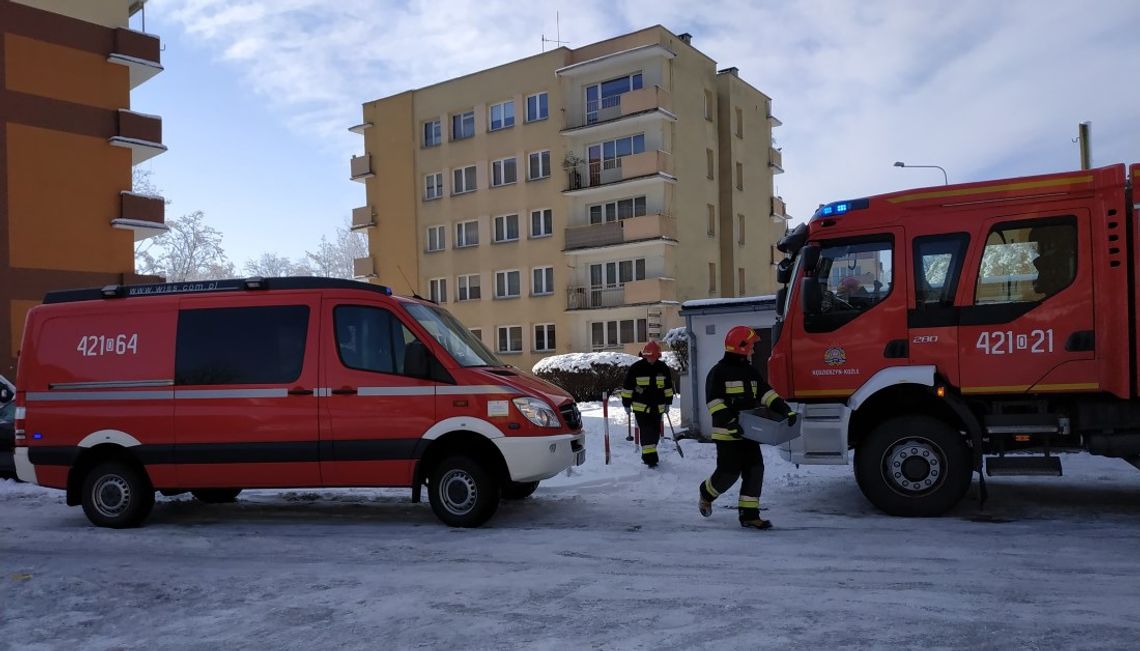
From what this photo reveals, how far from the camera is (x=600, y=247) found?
121 ft

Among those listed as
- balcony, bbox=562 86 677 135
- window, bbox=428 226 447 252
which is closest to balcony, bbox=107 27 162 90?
window, bbox=428 226 447 252

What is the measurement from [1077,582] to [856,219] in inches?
153

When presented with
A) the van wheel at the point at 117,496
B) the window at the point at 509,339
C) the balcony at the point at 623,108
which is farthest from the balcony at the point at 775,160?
the van wheel at the point at 117,496

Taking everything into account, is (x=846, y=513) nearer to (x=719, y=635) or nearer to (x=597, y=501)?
(x=597, y=501)

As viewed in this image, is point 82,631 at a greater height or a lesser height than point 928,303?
lesser

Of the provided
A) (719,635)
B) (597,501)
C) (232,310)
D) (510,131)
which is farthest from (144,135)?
(719,635)

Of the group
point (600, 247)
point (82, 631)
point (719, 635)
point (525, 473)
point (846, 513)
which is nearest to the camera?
point (719, 635)

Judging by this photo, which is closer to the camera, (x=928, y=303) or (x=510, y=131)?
(x=928, y=303)

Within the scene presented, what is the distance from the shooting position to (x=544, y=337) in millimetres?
38812

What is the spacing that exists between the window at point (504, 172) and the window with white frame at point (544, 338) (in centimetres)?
694

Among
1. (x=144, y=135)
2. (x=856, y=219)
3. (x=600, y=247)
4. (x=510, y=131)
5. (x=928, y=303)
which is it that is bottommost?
(x=928, y=303)

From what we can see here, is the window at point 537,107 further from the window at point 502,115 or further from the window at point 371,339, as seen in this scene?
the window at point 371,339

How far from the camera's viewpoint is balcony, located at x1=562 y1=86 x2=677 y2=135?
117ft

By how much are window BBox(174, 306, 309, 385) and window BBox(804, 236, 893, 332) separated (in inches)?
198
